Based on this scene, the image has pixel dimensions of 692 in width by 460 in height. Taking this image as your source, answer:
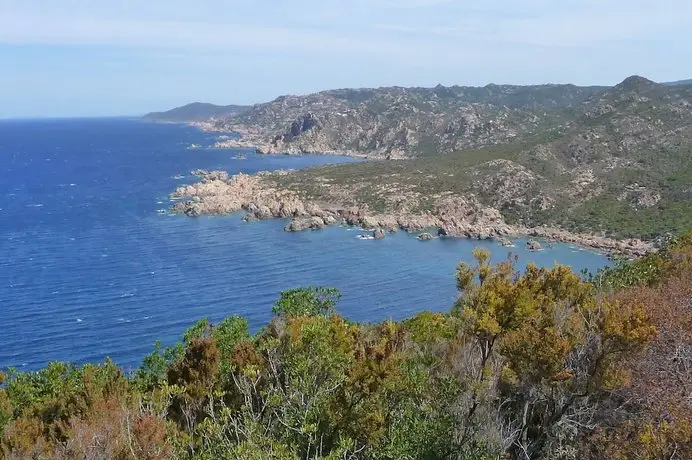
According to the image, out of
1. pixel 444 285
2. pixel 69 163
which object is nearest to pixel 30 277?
pixel 444 285

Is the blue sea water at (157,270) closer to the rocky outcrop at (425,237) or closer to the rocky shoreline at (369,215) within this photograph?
the rocky outcrop at (425,237)

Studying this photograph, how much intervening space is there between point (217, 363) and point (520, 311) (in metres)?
11.1

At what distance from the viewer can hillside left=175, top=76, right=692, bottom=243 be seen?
293 feet

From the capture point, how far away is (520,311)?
16.2m

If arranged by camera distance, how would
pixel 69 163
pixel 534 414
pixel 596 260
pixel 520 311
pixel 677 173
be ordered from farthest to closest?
1. pixel 69 163
2. pixel 677 173
3. pixel 596 260
4. pixel 534 414
5. pixel 520 311

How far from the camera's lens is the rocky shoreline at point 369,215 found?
8641 cm

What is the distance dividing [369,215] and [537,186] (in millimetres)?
29608

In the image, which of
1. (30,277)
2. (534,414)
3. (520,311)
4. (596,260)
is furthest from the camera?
(596,260)

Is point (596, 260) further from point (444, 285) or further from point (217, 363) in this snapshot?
point (217, 363)

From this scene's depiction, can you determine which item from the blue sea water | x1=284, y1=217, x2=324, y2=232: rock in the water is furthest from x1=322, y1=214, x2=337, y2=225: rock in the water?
the blue sea water

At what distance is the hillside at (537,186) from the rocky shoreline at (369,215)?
208mm

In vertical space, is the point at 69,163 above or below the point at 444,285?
above

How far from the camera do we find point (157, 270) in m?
70.4

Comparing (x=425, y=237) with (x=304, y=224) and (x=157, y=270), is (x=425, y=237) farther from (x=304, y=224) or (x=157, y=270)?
(x=157, y=270)
